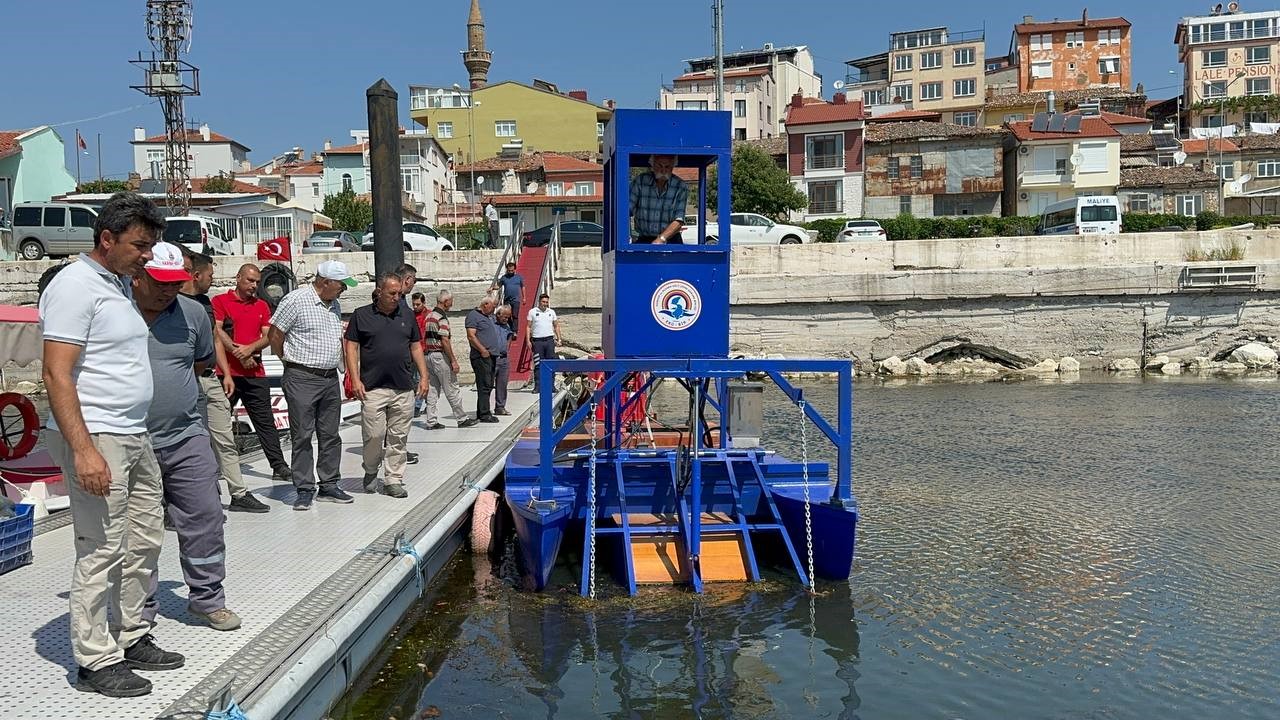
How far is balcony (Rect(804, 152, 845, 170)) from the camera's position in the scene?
55406 millimetres

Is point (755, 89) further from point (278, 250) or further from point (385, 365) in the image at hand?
point (385, 365)

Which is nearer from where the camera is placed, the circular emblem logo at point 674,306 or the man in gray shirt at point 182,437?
the man in gray shirt at point 182,437

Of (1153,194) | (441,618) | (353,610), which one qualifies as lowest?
(441,618)

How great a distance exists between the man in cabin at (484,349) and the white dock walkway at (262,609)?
3999 mm

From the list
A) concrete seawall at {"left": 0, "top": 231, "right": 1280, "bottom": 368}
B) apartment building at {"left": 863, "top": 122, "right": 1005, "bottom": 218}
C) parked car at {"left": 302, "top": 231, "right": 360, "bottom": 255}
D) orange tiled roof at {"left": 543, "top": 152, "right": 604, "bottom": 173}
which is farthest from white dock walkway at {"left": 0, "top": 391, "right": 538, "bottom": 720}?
orange tiled roof at {"left": 543, "top": 152, "right": 604, "bottom": 173}

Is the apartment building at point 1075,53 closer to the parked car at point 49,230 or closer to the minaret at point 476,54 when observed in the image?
the minaret at point 476,54

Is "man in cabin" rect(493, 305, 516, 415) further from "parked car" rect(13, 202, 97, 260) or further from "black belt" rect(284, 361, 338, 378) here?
"parked car" rect(13, 202, 97, 260)

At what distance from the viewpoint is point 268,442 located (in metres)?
9.05

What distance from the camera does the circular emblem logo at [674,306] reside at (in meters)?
8.20

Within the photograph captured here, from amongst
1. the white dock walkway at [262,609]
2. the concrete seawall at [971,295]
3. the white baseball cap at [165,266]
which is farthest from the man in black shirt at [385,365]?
the concrete seawall at [971,295]

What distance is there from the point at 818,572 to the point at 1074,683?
2325 millimetres

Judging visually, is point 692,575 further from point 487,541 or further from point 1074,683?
point 1074,683

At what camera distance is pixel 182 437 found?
517cm

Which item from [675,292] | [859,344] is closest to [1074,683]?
[675,292]
